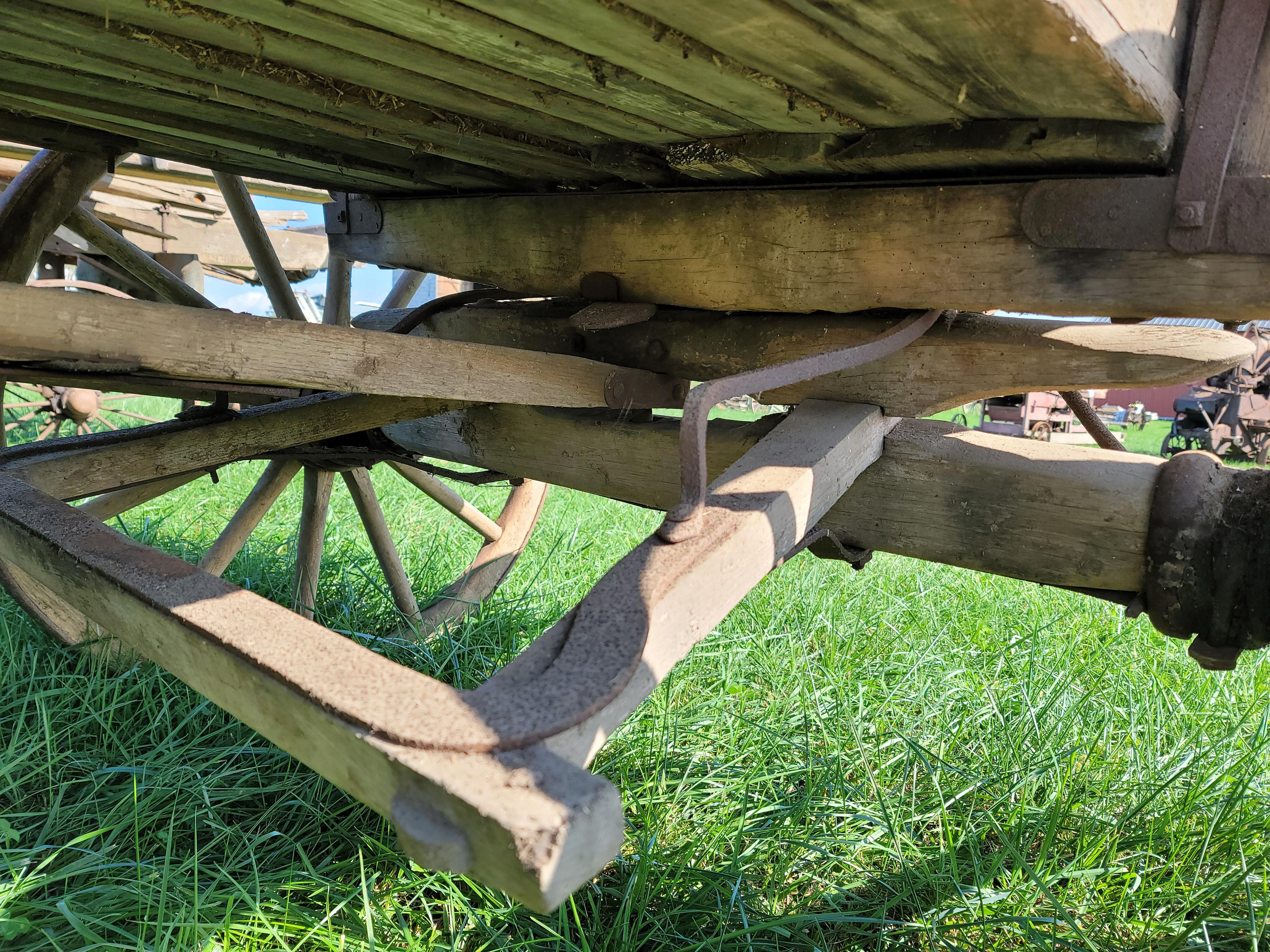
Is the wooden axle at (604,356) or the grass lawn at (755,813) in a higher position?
the wooden axle at (604,356)

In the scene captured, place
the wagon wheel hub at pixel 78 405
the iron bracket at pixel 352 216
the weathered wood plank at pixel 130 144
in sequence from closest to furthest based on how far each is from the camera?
the weathered wood plank at pixel 130 144
the iron bracket at pixel 352 216
the wagon wheel hub at pixel 78 405

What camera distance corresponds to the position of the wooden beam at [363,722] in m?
0.71

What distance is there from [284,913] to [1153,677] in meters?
2.61

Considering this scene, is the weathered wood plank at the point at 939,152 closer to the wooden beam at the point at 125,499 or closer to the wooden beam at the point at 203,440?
the wooden beam at the point at 203,440

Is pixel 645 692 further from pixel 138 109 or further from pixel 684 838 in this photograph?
pixel 138 109

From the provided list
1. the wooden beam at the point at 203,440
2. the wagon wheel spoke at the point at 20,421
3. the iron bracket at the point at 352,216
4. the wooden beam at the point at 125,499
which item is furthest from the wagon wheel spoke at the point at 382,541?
the wagon wheel spoke at the point at 20,421

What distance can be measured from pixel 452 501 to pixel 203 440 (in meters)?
1.38

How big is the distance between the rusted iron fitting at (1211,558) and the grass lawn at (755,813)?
65cm

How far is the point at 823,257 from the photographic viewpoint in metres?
1.56

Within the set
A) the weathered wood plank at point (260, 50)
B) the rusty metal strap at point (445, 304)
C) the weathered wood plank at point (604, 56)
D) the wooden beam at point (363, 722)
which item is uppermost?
the weathered wood plank at point (604, 56)

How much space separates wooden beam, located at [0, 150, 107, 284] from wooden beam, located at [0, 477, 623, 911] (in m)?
1.33

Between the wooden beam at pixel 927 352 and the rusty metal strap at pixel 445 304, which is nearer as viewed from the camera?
the wooden beam at pixel 927 352

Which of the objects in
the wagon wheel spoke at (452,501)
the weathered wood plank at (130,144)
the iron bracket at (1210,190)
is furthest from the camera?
the wagon wheel spoke at (452,501)

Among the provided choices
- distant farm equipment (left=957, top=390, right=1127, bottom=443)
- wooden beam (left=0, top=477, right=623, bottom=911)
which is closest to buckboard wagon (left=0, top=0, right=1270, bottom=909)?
wooden beam (left=0, top=477, right=623, bottom=911)
